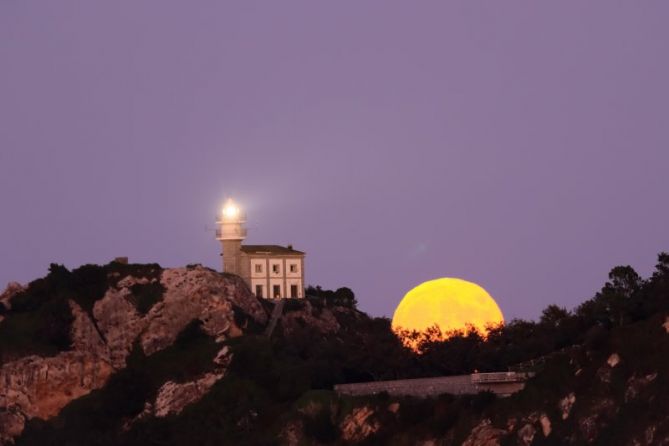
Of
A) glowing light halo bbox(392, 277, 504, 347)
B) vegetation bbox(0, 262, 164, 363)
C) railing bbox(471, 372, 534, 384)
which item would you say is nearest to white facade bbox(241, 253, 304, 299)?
vegetation bbox(0, 262, 164, 363)

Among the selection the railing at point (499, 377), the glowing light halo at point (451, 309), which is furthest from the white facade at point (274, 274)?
the railing at point (499, 377)

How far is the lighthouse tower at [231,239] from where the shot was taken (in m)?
156

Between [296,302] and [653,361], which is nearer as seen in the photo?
[653,361]

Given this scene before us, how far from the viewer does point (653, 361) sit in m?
106

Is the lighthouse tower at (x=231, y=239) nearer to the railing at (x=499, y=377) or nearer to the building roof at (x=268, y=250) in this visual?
the building roof at (x=268, y=250)

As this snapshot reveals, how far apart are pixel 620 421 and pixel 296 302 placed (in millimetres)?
49391

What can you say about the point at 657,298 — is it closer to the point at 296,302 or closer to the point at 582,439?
the point at 582,439

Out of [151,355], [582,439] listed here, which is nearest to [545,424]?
[582,439]

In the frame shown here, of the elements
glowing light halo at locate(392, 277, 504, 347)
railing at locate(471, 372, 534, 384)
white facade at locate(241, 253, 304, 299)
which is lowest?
railing at locate(471, 372, 534, 384)

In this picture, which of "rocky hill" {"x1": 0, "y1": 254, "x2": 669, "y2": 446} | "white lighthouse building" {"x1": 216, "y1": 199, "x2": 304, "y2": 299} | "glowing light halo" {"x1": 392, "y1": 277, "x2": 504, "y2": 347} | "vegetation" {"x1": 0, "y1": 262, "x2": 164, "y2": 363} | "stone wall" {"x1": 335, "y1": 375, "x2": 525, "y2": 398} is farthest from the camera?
"white lighthouse building" {"x1": 216, "y1": 199, "x2": 304, "y2": 299}

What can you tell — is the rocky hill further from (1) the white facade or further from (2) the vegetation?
(1) the white facade

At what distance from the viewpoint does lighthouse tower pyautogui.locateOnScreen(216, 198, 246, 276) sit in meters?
156

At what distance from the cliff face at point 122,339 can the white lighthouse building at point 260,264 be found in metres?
10.3

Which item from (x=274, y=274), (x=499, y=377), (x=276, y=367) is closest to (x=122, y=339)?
(x=276, y=367)
